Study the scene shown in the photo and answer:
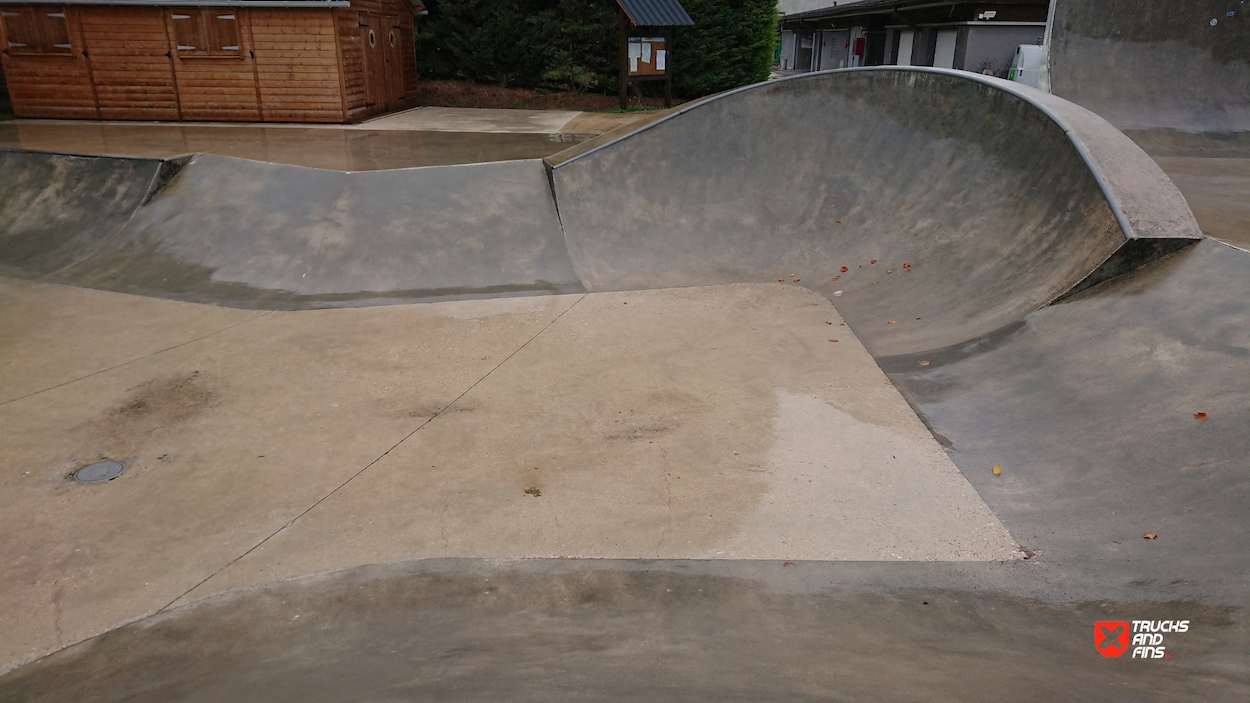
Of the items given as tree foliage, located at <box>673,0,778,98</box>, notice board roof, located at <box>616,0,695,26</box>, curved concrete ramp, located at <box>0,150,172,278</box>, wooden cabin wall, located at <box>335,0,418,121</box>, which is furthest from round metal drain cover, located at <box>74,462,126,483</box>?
tree foliage, located at <box>673,0,778,98</box>

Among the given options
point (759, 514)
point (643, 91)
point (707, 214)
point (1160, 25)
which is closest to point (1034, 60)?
point (1160, 25)

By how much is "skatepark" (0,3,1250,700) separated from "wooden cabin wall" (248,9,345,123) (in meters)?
4.59

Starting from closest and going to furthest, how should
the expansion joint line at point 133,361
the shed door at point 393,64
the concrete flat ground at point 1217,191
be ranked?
the expansion joint line at point 133,361 → the concrete flat ground at point 1217,191 → the shed door at point 393,64

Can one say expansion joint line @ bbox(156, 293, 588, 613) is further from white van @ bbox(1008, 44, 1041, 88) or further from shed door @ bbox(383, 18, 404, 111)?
white van @ bbox(1008, 44, 1041, 88)

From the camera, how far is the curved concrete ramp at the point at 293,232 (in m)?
7.85

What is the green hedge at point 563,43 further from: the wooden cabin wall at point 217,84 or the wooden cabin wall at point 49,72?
the wooden cabin wall at point 49,72

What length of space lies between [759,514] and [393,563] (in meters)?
1.89

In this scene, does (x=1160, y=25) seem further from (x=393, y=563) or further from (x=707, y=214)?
(x=393, y=563)

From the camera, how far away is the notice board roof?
1542 centimetres

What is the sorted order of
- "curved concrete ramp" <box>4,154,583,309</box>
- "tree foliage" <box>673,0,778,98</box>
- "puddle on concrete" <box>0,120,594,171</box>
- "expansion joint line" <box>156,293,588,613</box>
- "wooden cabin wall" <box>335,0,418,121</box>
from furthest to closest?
"tree foliage" <box>673,0,778,98</box> < "wooden cabin wall" <box>335,0,418,121</box> < "puddle on concrete" <box>0,120,594,171</box> < "curved concrete ramp" <box>4,154,583,309</box> < "expansion joint line" <box>156,293,588,613</box>

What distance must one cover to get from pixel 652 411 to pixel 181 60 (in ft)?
42.0

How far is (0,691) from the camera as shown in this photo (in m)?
2.93

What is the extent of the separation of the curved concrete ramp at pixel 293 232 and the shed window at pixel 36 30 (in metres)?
5.69

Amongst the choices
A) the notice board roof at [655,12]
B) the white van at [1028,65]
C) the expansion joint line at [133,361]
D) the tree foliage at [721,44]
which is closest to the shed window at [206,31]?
the notice board roof at [655,12]
